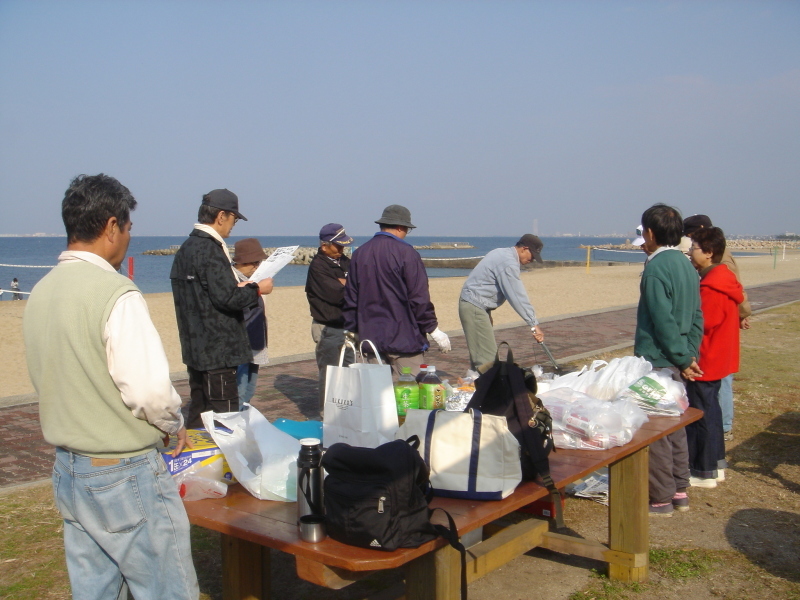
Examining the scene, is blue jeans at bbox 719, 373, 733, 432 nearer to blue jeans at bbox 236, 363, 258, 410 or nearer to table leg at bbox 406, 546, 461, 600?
blue jeans at bbox 236, 363, 258, 410

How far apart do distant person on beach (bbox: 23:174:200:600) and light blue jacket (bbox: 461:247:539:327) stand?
4515 mm

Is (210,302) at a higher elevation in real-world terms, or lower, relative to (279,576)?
higher

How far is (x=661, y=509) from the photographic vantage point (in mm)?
4797

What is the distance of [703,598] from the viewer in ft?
12.0

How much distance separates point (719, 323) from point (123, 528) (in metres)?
4.36

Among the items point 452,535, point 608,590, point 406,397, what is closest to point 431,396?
point 406,397

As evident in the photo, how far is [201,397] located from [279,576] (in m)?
1.24

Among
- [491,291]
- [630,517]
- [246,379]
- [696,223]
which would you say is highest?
[696,223]

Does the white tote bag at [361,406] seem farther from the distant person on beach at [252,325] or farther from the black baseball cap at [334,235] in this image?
the black baseball cap at [334,235]

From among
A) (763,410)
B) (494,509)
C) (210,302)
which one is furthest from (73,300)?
(763,410)

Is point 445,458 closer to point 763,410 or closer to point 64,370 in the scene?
point 64,370

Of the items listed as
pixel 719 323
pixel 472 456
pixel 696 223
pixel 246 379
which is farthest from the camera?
pixel 246 379

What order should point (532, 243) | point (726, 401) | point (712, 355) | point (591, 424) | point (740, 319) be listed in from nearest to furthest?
1. point (591, 424)
2. point (712, 355)
3. point (740, 319)
4. point (726, 401)
5. point (532, 243)

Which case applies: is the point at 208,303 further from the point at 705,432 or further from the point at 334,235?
the point at 705,432
